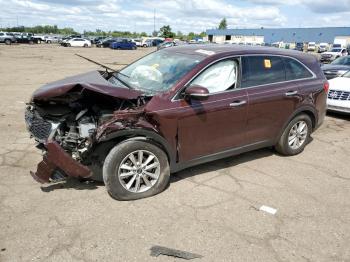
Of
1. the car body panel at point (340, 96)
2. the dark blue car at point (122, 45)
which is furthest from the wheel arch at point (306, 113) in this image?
the dark blue car at point (122, 45)

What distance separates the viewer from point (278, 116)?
507 centimetres

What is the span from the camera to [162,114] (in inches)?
153

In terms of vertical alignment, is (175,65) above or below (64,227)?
above

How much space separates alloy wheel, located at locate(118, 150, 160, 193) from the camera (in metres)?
3.86

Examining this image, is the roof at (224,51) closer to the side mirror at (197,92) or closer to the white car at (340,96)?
the side mirror at (197,92)

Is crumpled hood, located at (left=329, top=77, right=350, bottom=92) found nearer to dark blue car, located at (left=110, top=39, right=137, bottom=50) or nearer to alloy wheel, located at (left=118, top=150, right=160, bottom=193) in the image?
alloy wheel, located at (left=118, top=150, right=160, bottom=193)

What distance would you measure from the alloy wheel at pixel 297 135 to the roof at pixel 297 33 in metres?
Answer: 83.6

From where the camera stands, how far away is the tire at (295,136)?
5.36m

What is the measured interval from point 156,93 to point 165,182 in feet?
3.62

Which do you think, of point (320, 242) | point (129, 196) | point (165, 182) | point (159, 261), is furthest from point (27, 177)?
point (320, 242)

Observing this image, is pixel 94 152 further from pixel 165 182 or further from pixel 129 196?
pixel 165 182

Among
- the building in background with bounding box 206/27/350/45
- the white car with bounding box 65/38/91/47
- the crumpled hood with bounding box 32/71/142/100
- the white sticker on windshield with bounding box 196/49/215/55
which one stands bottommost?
the crumpled hood with bounding box 32/71/142/100

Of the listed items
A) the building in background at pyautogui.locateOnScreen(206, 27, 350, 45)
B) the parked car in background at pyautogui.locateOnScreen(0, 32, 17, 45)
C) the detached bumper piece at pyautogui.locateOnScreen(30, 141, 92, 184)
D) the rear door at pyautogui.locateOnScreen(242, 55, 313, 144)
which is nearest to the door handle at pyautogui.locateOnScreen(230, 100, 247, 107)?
the rear door at pyautogui.locateOnScreen(242, 55, 313, 144)

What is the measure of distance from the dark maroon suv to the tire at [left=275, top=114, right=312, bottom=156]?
7 cm
